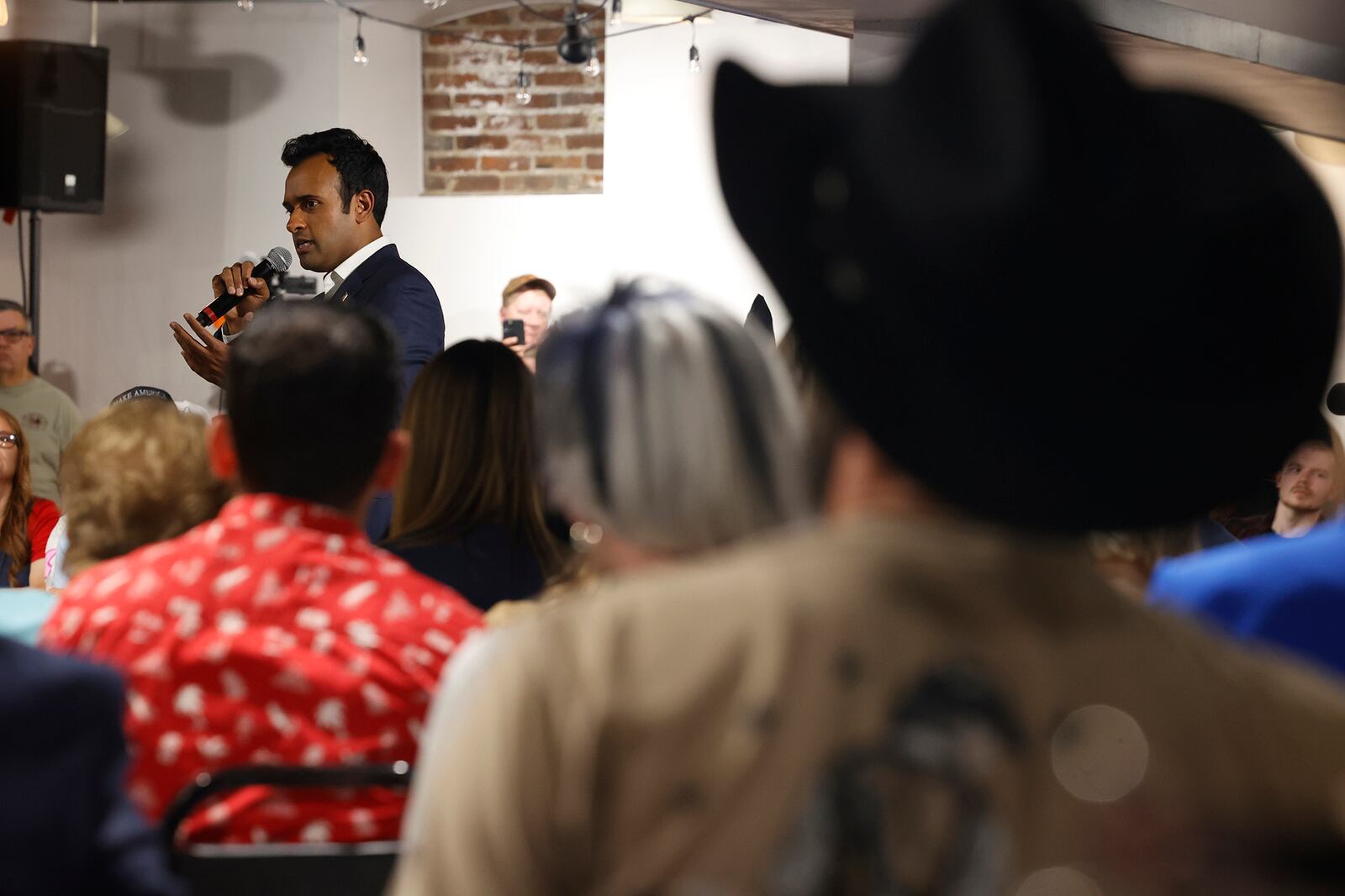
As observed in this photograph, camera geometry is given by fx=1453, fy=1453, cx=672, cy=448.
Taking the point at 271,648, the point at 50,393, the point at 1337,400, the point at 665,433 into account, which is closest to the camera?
the point at 665,433

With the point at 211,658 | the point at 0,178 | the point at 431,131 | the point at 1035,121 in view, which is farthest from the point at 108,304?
the point at 1035,121

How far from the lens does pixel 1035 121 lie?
543 millimetres

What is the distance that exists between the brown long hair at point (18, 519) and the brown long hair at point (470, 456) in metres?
2.10

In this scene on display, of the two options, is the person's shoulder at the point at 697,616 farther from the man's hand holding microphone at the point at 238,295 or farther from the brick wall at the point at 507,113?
the brick wall at the point at 507,113

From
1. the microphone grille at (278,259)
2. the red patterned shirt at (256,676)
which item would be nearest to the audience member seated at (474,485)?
the red patterned shirt at (256,676)

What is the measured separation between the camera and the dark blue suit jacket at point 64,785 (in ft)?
2.44

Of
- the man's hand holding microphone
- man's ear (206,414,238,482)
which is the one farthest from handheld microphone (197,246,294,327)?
man's ear (206,414,238,482)

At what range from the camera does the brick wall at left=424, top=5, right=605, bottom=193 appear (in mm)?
6305

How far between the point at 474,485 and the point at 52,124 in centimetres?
473

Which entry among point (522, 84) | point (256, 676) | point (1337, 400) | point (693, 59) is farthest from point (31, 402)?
point (256, 676)

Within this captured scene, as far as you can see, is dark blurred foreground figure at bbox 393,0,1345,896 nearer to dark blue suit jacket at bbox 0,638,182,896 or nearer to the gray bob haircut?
the gray bob haircut

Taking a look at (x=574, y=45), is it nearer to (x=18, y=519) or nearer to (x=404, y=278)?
(x=404, y=278)

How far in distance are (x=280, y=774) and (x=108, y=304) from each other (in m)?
5.88

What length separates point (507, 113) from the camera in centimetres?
635
